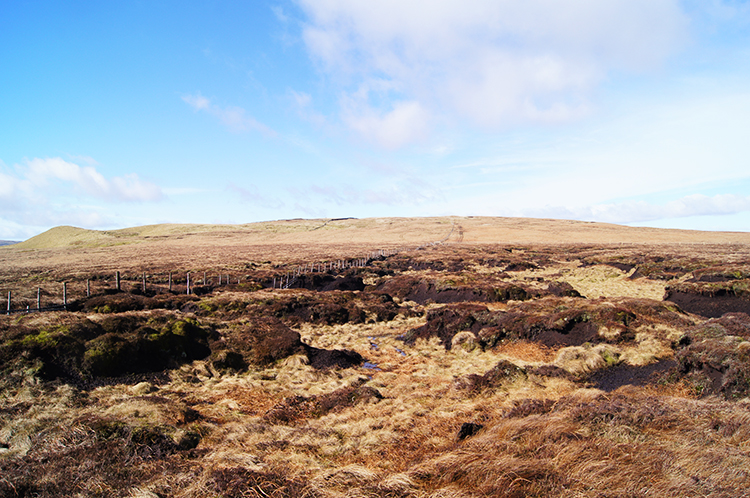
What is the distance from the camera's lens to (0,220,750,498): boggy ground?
487 centimetres

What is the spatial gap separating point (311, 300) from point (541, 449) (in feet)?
54.0

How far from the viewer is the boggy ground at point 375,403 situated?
16.0ft

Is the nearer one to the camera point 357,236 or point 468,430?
point 468,430

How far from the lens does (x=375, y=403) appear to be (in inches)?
339

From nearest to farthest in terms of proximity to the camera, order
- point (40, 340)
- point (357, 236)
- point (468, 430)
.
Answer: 1. point (468, 430)
2. point (40, 340)
3. point (357, 236)

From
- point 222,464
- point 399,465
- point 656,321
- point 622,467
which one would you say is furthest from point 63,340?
point 656,321

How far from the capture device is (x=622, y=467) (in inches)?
182

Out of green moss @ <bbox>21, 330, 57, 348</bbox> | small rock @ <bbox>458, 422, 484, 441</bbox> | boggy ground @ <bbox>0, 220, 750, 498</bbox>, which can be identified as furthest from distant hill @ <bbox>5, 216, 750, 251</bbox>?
small rock @ <bbox>458, 422, 484, 441</bbox>

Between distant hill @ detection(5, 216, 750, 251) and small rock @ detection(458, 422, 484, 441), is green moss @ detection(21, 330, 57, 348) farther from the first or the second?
distant hill @ detection(5, 216, 750, 251)

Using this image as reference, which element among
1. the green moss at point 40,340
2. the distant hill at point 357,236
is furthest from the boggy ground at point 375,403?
the distant hill at point 357,236

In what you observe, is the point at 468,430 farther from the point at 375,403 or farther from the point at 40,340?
the point at 40,340

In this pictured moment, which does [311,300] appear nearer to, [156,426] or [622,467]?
[156,426]

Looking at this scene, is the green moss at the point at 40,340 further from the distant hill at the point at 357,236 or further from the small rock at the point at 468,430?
the distant hill at the point at 357,236

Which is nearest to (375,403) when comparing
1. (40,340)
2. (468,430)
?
(468,430)
